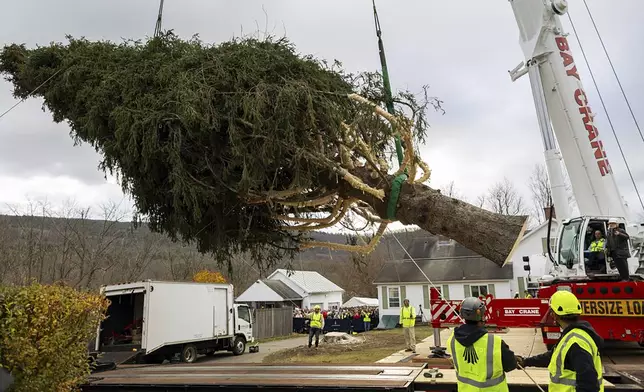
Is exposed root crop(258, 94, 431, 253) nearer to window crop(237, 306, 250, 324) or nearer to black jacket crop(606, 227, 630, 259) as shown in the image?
black jacket crop(606, 227, 630, 259)

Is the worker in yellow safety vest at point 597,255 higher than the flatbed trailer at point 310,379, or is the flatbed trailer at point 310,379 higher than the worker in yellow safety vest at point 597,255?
the worker in yellow safety vest at point 597,255

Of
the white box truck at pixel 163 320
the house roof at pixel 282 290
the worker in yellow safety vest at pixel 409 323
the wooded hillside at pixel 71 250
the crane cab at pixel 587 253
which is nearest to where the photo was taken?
the crane cab at pixel 587 253

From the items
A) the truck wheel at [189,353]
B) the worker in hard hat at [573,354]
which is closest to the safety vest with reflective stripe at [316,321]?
the truck wheel at [189,353]

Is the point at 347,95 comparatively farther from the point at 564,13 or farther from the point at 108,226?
the point at 108,226

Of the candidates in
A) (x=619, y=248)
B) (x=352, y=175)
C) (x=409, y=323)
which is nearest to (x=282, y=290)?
(x=409, y=323)

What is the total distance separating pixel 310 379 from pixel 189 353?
12606 millimetres

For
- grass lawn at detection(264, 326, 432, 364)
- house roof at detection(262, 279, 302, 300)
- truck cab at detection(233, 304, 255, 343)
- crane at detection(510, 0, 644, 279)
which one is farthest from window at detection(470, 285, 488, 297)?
crane at detection(510, 0, 644, 279)

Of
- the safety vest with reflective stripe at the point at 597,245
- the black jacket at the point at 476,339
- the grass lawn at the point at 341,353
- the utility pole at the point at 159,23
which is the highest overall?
the utility pole at the point at 159,23

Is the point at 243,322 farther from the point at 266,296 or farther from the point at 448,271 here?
the point at 266,296

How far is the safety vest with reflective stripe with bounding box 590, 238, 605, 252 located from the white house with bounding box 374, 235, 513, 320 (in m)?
21.9

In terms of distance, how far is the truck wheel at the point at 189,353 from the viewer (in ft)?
54.3

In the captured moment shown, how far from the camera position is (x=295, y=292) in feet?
146

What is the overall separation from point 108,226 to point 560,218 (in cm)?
2560

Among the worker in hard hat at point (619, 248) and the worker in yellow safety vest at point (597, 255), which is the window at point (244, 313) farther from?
the worker in hard hat at point (619, 248)
